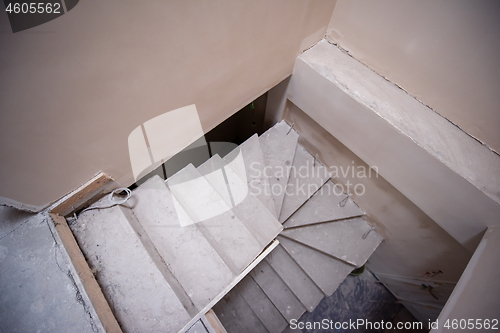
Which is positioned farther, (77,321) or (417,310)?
(417,310)

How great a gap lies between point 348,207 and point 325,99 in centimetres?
168

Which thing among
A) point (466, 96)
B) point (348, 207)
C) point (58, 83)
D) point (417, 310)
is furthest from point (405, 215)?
point (58, 83)

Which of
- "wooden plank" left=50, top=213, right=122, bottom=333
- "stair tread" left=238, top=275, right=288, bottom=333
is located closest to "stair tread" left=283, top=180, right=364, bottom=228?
"stair tread" left=238, top=275, right=288, bottom=333

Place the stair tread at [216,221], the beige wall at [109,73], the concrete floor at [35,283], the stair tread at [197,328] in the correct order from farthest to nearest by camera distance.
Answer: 1. the stair tread at [216,221]
2. the stair tread at [197,328]
3. the concrete floor at [35,283]
4. the beige wall at [109,73]

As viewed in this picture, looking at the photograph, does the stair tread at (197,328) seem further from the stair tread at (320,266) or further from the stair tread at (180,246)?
the stair tread at (320,266)

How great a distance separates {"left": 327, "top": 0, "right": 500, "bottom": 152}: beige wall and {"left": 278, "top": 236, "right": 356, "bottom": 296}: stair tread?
211 cm

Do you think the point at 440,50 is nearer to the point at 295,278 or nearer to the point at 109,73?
the point at 109,73

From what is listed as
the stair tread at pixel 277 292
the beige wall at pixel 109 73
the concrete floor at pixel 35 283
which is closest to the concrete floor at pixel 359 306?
the stair tread at pixel 277 292

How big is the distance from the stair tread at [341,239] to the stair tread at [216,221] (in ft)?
3.66

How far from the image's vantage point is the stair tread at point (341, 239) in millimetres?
3539

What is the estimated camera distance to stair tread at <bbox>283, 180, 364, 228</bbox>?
361cm

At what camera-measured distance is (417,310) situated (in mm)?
4074

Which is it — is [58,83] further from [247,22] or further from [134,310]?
[134,310]

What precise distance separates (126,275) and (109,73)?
145 centimetres
